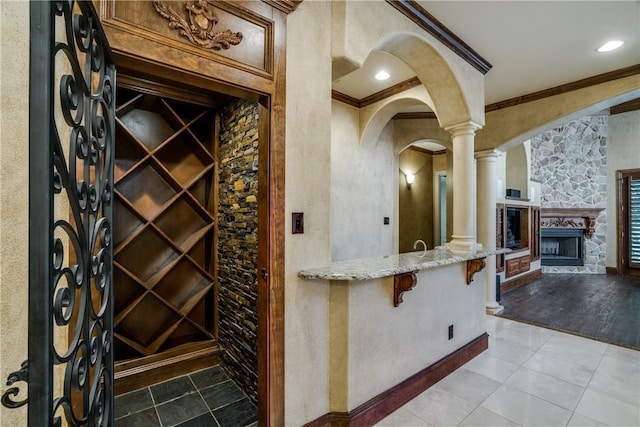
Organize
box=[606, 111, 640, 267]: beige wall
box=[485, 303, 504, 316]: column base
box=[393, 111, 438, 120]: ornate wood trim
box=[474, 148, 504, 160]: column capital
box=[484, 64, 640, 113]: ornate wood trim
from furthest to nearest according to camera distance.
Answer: box=[606, 111, 640, 267]: beige wall, box=[393, 111, 438, 120]: ornate wood trim, box=[474, 148, 504, 160]: column capital, box=[485, 303, 504, 316]: column base, box=[484, 64, 640, 113]: ornate wood trim

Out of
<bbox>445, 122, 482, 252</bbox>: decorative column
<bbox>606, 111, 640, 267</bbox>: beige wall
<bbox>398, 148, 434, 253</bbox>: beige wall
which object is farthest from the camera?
<bbox>398, 148, 434, 253</bbox>: beige wall

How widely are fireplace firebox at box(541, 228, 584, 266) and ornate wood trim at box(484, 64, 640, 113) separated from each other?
394 cm

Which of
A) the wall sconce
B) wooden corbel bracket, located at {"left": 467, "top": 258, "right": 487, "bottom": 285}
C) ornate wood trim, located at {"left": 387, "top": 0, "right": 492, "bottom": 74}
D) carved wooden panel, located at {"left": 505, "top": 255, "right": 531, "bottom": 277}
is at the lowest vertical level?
carved wooden panel, located at {"left": 505, "top": 255, "right": 531, "bottom": 277}

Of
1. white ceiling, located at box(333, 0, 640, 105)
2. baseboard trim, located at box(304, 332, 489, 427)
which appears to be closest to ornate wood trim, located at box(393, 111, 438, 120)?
white ceiling, located at box(333, 0, 640, 105)

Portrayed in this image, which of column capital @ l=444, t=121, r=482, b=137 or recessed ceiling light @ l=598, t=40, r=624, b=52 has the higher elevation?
recessed ceiling light @ l=598, t=40, r=624, b=52

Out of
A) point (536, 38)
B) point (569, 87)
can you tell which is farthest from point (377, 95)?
point (569, 87)

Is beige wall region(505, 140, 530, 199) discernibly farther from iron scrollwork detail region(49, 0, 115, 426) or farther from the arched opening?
iron scrollwork detail region(49, 0, 115, 426)

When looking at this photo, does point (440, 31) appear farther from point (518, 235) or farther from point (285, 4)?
point (518, 235)

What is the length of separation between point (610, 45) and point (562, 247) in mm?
5270

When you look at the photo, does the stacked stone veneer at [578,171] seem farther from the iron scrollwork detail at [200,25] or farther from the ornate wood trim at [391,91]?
the iron scrollwork detail at [200,25]

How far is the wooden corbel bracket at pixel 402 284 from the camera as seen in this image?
6.08 feet

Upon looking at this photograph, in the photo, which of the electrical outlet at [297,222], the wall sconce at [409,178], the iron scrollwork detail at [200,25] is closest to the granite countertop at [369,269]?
the electrical outlet at [297,222]

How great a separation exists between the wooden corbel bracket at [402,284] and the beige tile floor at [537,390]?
28.8 inches

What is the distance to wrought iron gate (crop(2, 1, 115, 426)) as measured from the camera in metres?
0.58
